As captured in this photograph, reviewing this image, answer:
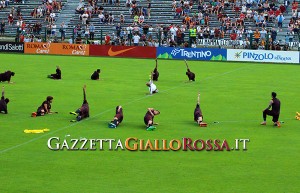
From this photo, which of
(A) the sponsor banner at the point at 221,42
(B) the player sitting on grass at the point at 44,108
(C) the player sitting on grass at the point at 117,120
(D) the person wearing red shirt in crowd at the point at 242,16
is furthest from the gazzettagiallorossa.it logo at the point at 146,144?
(D) the person wearing red shirt in crowd at the point at 242,16

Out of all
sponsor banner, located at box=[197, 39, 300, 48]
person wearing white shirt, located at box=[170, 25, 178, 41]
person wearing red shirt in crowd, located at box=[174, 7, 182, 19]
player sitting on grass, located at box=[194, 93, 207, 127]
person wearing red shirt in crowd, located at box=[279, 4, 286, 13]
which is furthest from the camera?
person wearing red shirt in crowd, located at box=[174, 7, 182, 19]

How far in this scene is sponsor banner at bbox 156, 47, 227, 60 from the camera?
228 feet

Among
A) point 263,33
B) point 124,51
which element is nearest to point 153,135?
point 124,51

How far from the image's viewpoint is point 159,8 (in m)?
84.6

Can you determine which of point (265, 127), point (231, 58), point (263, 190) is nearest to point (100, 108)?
point (265, 127)

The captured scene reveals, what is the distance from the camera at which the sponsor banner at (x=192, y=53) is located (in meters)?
69.6

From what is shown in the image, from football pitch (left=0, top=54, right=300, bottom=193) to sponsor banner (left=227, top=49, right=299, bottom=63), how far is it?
484 inches

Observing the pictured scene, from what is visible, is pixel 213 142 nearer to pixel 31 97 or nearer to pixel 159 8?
pixel 31 97

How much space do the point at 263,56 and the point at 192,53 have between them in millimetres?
7094

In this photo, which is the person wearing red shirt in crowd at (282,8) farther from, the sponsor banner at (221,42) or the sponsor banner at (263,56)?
the sponsor banner at (263,56)

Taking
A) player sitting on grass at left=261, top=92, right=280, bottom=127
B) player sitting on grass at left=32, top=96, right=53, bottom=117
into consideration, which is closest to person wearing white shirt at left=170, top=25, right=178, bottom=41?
player sitting on grass at left=32, top=96, right=53, bottom=117

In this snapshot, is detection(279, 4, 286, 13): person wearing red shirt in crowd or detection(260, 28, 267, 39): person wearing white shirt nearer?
detection(260, 28, 267, 39): person wearing white shirt

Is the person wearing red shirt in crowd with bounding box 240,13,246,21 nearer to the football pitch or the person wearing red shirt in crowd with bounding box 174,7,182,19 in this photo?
the person wearing red shirt in crowd with bounding box 174,7,182,19

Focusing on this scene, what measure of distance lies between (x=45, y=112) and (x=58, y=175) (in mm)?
12174
